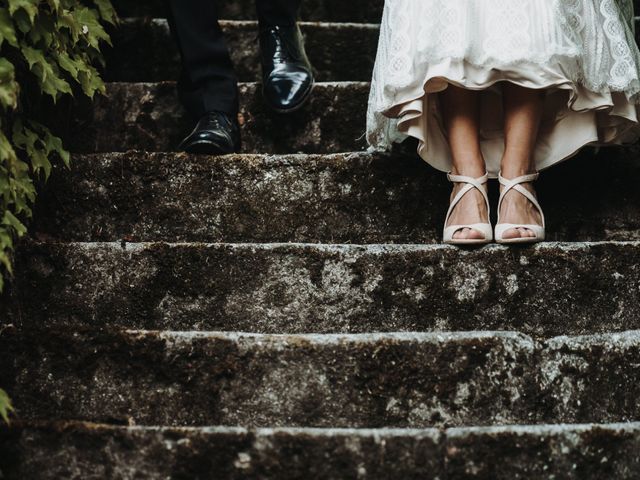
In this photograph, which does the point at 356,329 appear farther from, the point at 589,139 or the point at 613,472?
the point at 589,139

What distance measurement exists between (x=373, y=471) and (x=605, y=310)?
84 cm

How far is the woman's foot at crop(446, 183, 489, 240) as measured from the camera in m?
2.15

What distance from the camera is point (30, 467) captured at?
1.57m

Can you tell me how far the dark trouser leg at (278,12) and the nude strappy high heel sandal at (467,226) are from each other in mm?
987

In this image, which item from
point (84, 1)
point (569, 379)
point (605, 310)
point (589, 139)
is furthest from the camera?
point (84, 1)

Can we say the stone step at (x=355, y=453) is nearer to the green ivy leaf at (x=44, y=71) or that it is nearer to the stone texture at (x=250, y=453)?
the stone texture at (x=250, y=453)

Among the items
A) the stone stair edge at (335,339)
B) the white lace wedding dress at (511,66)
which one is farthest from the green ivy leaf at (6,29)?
the white lace wedding dress at (511,66)

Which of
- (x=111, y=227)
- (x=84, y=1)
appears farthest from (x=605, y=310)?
(x=84, y=1)

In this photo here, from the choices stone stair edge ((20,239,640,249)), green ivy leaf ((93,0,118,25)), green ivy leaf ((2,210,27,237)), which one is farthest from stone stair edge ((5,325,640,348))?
green ivy leaf ((93,0,118,25))

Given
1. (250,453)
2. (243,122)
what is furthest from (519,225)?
(243,122)

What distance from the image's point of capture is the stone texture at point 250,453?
153cm

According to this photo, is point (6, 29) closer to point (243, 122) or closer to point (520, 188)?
point (243, 122)

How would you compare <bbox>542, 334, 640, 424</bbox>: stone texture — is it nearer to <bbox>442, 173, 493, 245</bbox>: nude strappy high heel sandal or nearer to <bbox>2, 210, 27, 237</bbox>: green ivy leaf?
<bbox>442, 173, 493, 245</bbox>: nude strappy high heel sandal

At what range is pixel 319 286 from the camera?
6.86ft
